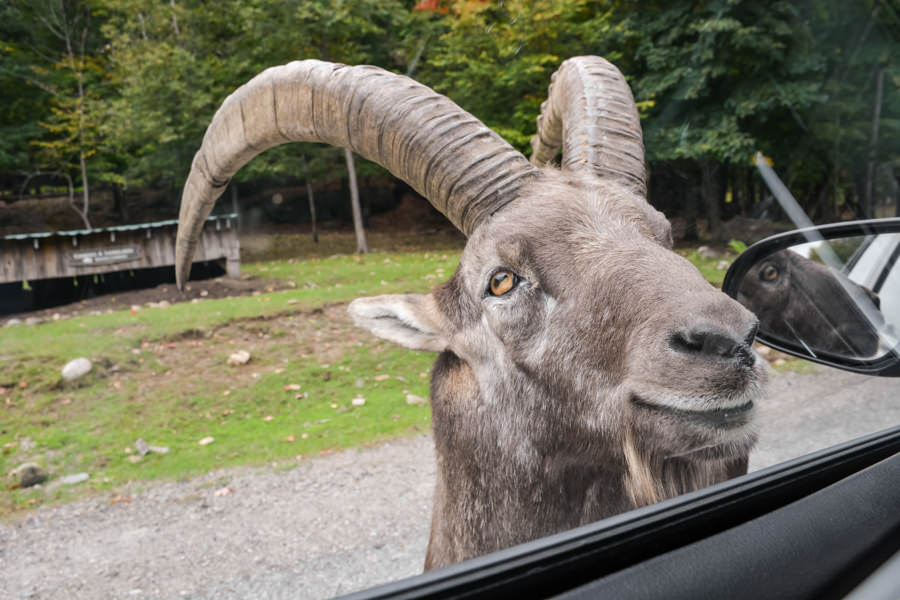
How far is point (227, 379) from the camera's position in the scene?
14.2 ft

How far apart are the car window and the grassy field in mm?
23

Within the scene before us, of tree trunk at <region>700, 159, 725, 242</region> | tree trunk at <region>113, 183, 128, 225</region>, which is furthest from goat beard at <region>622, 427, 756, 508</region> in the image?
tree trunk at <region>113, 183, 128, 225</region>

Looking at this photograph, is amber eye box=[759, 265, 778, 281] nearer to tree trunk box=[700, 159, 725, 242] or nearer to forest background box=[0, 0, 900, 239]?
forest background box=[0, 0, 900, 239]

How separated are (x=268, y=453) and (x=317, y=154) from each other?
211cm

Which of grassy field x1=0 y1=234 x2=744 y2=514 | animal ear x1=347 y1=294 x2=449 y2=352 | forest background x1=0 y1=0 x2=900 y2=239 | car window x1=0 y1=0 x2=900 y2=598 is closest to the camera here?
car window x1=0 y1=0 x2=900 y2=598

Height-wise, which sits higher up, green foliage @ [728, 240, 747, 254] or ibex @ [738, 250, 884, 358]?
green foliage @ [728, 240, 747, 254]

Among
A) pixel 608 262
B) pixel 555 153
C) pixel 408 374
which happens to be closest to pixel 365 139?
pixel 608 262

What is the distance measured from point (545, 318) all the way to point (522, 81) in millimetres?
2312

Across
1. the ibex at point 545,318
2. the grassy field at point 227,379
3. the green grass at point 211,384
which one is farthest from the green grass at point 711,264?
the green grass at point 211,384

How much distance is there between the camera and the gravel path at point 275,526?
1.85 m

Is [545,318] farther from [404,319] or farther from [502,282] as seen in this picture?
[404,319]

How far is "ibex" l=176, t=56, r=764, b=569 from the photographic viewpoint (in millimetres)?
1292

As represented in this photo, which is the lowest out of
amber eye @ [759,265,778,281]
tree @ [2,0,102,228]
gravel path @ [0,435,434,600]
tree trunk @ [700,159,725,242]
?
gravel path @ [0,435,434,600]

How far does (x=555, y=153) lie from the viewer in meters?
3.06
